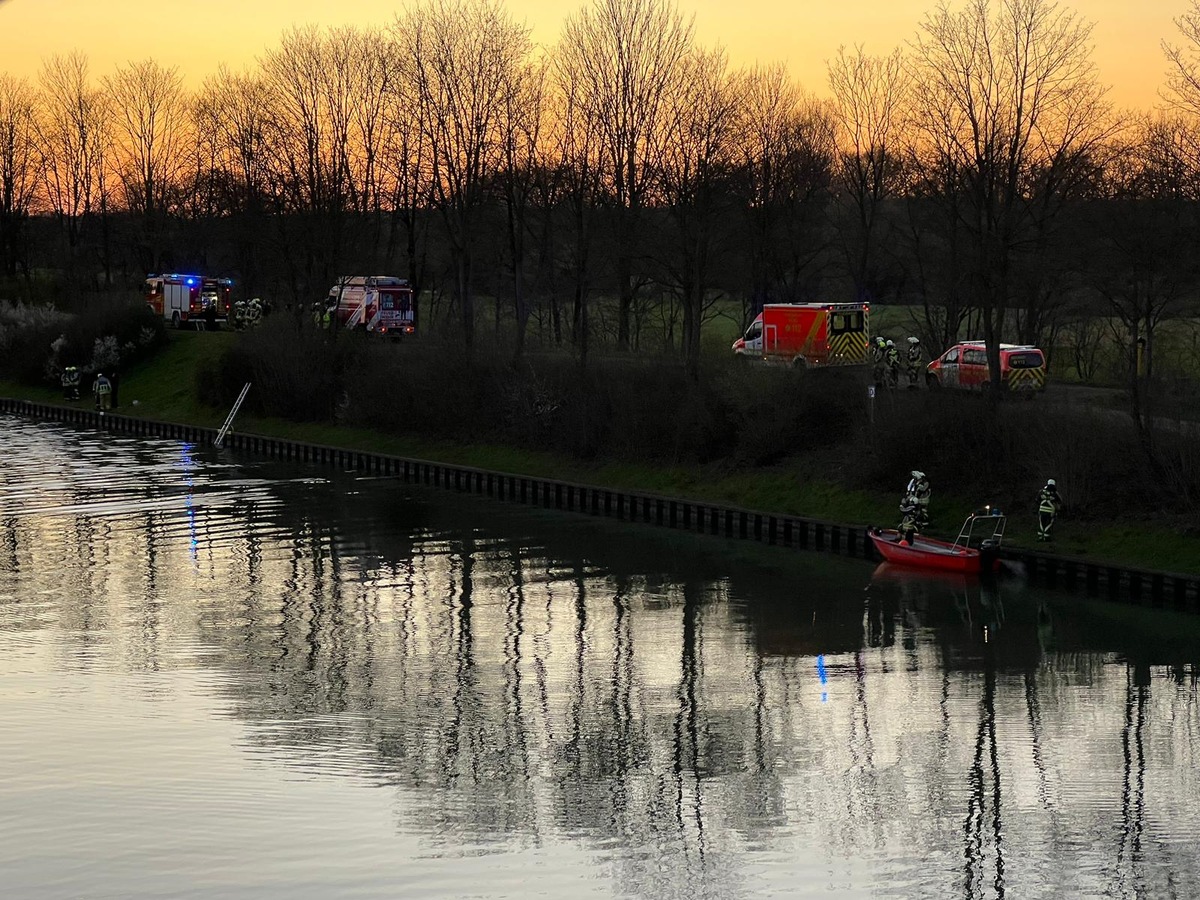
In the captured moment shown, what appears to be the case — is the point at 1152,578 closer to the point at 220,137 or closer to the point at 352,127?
the point at 352,127

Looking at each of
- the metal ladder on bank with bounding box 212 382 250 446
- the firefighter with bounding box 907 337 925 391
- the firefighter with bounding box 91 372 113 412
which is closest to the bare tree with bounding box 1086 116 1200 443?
the firefighter with bounding box 907 337 925 391

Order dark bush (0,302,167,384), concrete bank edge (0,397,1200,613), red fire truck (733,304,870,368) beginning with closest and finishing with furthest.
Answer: concrete bank edge (0,397,1200,613) → red fire truck (733,304,870,368) → dark bush (0,302,167,384)

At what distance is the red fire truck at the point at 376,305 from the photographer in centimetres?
8162

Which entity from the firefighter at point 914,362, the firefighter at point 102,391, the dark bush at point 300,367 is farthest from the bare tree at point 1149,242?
the firefighter at point 102,391

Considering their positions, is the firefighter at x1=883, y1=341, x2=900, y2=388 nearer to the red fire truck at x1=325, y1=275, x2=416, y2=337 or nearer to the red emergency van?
the red emergency van

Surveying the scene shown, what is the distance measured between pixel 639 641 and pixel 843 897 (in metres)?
14.6

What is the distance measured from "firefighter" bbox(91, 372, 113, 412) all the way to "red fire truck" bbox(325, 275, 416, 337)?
1384 cm

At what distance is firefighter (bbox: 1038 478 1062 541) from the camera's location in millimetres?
38750

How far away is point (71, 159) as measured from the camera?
121938mm

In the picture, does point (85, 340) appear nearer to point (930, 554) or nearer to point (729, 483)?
point (729, 483)

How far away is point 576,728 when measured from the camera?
83.8ft

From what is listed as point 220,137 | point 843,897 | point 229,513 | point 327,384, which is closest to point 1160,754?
point 843,897

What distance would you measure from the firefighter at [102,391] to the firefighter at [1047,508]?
199 feet

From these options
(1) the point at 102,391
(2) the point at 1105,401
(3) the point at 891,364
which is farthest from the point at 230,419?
(2) the point at 1105,401
